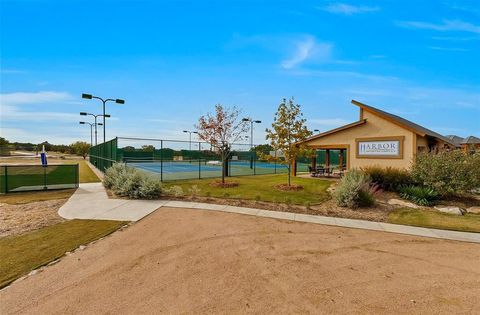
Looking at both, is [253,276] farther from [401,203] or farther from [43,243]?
[401,203]

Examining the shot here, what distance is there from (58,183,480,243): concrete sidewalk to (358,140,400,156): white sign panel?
7307 mm

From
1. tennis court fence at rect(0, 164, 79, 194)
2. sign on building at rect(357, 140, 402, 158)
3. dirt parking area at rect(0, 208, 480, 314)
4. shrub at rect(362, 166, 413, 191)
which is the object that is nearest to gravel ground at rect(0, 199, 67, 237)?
dirt parking area at rect(0, 208, 480, 314)

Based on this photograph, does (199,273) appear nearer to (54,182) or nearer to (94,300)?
(94,300)

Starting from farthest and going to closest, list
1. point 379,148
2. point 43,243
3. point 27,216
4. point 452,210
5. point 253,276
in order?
point 379,148 → point 452,210 → point 27,216 → point 43,243 → point 253,276

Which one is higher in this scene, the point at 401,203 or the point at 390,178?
the point at 390,178

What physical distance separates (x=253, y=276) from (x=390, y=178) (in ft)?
34.4

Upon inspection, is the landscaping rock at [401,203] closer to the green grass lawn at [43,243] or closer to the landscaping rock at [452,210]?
the landscaping rock at [452,210]

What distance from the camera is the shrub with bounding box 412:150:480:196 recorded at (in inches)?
371

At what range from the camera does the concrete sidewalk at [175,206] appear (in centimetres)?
635

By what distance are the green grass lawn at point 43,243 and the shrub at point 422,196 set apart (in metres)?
11.0

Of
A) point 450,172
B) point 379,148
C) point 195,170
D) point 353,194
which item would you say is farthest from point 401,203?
point 195,170

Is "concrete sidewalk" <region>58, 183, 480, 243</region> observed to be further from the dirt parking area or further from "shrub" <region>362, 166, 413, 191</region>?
"shrub" <region>362, 166, 413, 191</region>

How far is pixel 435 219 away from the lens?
759cm

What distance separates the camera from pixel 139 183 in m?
9.70
